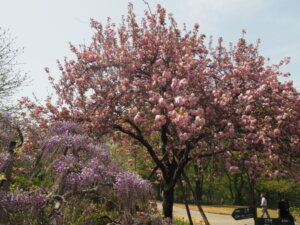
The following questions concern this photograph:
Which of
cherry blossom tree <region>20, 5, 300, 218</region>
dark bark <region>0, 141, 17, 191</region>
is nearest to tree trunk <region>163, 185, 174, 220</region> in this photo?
cherry blossom tree <region>20, 5, 300, 218</region>

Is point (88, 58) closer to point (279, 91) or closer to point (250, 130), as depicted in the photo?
point (250, 130)

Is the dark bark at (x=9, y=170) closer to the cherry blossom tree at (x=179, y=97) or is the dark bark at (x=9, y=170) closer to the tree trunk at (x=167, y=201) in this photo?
the cherry blossom tree at (x=179, y=97)

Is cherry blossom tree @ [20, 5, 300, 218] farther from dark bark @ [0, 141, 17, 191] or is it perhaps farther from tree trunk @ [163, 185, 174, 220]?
dark bark @ [0, 141, 17, 191]

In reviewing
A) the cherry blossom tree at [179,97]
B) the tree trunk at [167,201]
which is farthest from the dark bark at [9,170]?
the tree trunk at [167,201]

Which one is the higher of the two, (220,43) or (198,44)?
(220,43)

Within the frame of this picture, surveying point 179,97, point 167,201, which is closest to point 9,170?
point 179,97

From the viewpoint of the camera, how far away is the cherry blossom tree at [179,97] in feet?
30.9

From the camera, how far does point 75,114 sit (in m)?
10.9

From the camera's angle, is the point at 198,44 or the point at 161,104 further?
the point at 198,44

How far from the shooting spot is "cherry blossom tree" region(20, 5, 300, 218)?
9.43m

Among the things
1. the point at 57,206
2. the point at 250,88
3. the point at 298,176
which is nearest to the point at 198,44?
the point at 250,88

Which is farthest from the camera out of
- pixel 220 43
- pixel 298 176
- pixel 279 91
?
pixel 220 43

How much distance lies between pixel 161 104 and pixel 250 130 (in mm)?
3146

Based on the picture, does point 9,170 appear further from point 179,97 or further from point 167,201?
point 167,201
